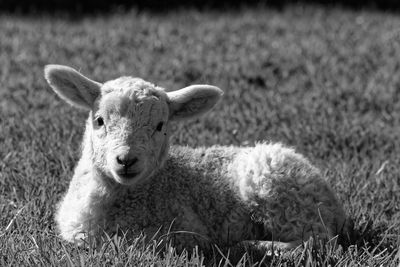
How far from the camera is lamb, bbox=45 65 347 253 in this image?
4844mm

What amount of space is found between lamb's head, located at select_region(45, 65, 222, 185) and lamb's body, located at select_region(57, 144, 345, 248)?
0.22 m

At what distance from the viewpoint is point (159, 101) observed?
4992 millimetres

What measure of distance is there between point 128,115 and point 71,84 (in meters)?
0.58

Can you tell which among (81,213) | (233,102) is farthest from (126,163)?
(233,102)

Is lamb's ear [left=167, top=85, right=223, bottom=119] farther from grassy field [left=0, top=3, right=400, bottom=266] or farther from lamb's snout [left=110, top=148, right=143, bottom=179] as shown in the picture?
grassy field [left=0, top=3, right=400, bottom=266]

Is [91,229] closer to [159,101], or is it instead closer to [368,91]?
[159,101]

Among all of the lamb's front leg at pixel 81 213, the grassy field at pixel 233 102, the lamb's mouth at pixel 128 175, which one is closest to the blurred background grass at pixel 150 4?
the grassy field at pixel 233 102

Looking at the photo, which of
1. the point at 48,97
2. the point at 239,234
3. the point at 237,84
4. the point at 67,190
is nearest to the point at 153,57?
the point at 237,84

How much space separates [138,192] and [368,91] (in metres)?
4.63

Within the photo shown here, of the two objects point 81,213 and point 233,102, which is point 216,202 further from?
point 233,102

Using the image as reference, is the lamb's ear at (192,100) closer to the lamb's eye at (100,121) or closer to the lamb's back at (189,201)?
the lamb's back at (189,201)

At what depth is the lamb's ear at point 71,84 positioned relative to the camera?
16.6 feet

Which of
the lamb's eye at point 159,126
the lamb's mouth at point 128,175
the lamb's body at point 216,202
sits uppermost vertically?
the lamb's eye at point 159,126

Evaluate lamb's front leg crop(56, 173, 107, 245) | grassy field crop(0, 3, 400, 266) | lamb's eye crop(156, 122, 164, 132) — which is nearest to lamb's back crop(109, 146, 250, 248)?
lamb's front leg crop(56, 173, 107, 245)
